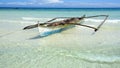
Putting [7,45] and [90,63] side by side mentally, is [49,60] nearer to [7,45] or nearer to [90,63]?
[90,63]

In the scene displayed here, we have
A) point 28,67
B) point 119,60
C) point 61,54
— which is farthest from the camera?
point 61,54

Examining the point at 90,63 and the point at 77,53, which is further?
the point at 77,53

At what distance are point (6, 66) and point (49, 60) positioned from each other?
0.94 m

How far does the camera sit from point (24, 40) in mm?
7008

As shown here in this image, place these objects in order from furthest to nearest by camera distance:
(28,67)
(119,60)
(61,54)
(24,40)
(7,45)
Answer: (24,40), (7,45), (61,54), (119,60), (28,67)

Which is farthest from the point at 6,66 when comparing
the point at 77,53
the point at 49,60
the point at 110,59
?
the point at 110,59

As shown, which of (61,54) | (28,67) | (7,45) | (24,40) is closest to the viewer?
(28,67)

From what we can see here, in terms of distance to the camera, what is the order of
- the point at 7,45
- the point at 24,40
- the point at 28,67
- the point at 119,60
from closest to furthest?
the point at 28,67 → the point at 119,60 → the point at 7,45 → the point at 24,40

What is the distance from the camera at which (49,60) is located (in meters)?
4.83

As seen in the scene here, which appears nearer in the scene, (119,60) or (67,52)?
(119,60)

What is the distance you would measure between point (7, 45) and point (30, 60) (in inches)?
63.6

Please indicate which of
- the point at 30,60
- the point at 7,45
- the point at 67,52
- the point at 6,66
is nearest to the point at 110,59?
the point at 67,52

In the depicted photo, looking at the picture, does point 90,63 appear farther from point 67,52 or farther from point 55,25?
point 55,25

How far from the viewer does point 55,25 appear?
7434 mm
